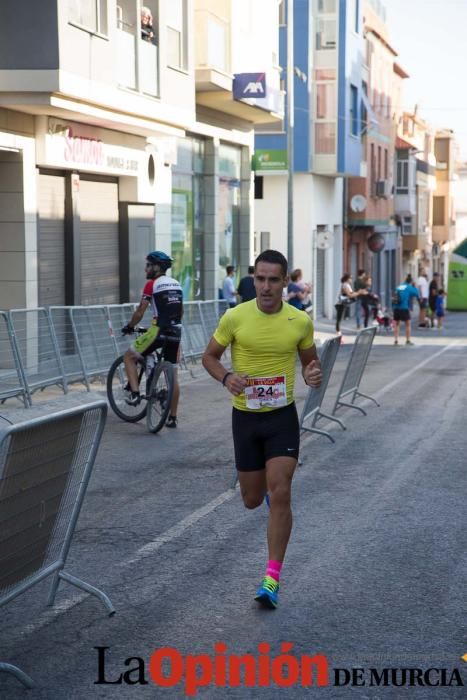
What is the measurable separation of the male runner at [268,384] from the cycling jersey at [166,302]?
668 centimetres

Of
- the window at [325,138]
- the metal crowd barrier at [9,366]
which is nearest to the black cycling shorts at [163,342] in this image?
the metal crowd barrier at [9,366]

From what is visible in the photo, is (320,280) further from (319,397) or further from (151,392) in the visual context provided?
(319,397)

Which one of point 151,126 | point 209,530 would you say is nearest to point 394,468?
point 209,530

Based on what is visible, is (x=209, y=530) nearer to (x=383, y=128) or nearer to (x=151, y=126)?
→ (x=151, y=126)

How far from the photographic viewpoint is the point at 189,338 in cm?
2269

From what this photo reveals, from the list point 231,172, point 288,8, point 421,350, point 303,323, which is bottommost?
point 421,350

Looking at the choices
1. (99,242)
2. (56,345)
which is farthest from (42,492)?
(99,242)

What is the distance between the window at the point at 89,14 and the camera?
65.2 ft

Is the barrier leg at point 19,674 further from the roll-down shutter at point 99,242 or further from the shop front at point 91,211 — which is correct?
the roll-down shutter at point 99,242

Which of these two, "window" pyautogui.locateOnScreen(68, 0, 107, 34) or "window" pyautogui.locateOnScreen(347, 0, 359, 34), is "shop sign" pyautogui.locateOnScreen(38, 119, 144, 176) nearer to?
"window" pyautogui.locateOnScreen(68, 0, 107, 34)

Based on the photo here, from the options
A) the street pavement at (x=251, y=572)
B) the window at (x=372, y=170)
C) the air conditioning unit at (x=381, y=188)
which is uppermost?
the window at (x=372, y=170)

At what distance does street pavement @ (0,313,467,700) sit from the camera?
579cm

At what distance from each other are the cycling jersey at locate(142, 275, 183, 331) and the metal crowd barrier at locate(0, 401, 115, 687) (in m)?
7.28

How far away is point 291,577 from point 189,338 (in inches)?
607
